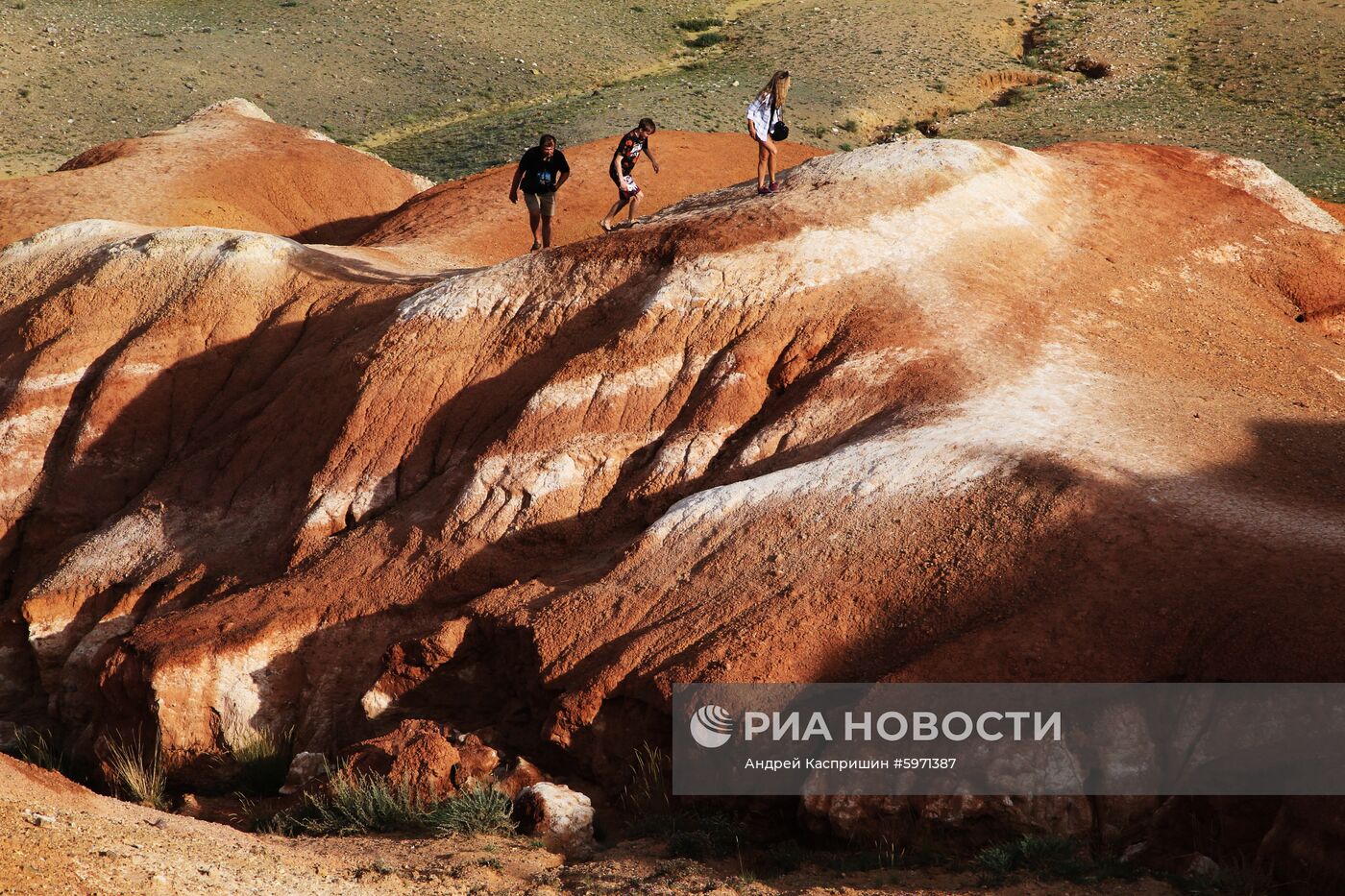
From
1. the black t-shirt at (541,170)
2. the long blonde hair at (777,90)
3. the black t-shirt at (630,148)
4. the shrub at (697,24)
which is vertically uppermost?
the long blonde hair at (777,90)

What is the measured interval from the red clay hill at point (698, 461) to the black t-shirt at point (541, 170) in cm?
191

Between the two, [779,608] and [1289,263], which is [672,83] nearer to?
[1289,263]

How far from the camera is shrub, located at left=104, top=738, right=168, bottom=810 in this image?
1227 centimetres

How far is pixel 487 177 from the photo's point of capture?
1010 inches

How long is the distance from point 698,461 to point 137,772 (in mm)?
5613

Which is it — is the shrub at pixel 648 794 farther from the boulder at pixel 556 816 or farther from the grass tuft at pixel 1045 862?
the grass tuft at pixel 1045 862

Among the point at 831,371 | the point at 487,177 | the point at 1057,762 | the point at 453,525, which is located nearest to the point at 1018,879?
the point at 1057,762

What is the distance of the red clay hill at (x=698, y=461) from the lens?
9898mm

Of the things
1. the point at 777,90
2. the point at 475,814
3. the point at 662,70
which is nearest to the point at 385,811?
the point at 475,814

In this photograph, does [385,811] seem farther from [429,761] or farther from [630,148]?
[630,148]

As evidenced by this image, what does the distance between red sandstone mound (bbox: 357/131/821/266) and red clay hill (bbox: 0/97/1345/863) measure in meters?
3.87

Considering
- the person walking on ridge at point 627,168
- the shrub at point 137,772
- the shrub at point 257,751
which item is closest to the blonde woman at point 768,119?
the person walking on ridge at point 627,168

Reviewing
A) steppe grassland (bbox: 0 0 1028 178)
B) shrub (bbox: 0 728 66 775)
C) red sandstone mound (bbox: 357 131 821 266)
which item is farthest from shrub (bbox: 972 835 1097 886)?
steppe grassland (bbox: 0 0 1028 178)

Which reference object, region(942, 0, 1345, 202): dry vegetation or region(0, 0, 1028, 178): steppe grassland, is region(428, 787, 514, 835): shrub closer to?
region(942, 0, 1345, 202): dry vegetation
